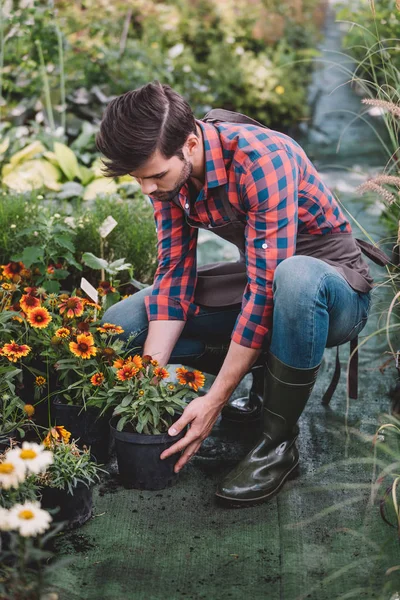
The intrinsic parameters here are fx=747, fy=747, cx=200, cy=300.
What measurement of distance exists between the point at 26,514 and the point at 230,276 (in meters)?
1.37

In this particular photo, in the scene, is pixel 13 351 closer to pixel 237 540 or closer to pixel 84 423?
pixel 84 423

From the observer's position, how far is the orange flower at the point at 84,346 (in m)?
2.09

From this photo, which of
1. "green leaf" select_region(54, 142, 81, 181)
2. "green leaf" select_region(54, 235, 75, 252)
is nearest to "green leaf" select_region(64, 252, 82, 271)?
"green leaf" select_region(54, 235, 75, 252)

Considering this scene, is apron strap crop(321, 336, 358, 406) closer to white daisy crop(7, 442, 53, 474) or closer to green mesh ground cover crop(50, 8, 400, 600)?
green mesh ground cover crop(50, 8, 400, 600)

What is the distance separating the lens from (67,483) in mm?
1911

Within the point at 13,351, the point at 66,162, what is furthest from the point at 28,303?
the point at 66,162

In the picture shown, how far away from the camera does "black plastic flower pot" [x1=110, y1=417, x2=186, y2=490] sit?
2.08 meters

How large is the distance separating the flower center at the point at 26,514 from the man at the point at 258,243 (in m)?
0.81

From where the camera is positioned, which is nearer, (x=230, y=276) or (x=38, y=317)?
(x=38, y=317)

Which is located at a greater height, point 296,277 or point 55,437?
point 296,277

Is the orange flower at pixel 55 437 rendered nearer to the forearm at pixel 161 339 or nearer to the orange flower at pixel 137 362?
the orange flower at pixel 137 362

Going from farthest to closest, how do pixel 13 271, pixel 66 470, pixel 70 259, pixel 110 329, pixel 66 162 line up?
pixel 66 162 → pixel 70 259 → pixel 13 271 → pixel 110 329 → pixel 66 470

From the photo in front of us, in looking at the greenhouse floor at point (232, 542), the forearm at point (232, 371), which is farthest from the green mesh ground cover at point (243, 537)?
the forearm at point (232, 371)

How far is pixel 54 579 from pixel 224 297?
1058mm
